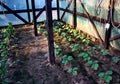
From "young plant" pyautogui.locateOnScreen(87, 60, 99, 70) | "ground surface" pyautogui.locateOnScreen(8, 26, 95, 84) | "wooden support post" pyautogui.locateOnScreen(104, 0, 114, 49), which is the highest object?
"wooden support post" pyautogui.locateOnScreen(104, 0, 114, 49)

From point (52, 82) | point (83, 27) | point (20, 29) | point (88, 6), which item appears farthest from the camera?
point (20, 29)

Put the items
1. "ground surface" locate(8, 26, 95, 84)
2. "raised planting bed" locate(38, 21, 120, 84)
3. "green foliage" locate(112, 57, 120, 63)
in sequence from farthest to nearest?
Answer: "green foliage" locate(112, 57, 120, 63) < "ground surface" locate(8, 26, 95, 84) < "raised planting bed" locate(38, 21, 120, 84)

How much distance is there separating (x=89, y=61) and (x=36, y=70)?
1.65 meters

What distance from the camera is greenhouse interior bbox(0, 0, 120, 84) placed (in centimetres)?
482

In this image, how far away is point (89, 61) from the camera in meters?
5.10

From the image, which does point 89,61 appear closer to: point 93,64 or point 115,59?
point 93,64

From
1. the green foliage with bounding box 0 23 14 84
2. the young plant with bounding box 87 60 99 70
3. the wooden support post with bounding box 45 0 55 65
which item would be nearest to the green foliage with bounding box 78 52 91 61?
the young plant with bounding box 87 60 99 70

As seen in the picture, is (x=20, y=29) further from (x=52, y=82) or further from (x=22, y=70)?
(x=52, y=82)

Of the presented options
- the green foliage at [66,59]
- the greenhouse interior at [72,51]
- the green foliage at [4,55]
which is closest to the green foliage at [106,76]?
the greenhouse interior at [72,51]

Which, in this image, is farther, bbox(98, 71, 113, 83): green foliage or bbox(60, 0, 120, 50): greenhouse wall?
bbox(60, 0, 120, 50): greenhouse wall

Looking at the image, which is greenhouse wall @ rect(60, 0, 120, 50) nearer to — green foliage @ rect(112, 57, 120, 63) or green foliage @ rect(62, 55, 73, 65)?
green foliage @ rect(112, 57, 120, 63)

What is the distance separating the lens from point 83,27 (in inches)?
298

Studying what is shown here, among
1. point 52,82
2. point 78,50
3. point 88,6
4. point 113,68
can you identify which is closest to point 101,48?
point 78,50

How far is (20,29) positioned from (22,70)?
13.8ft
